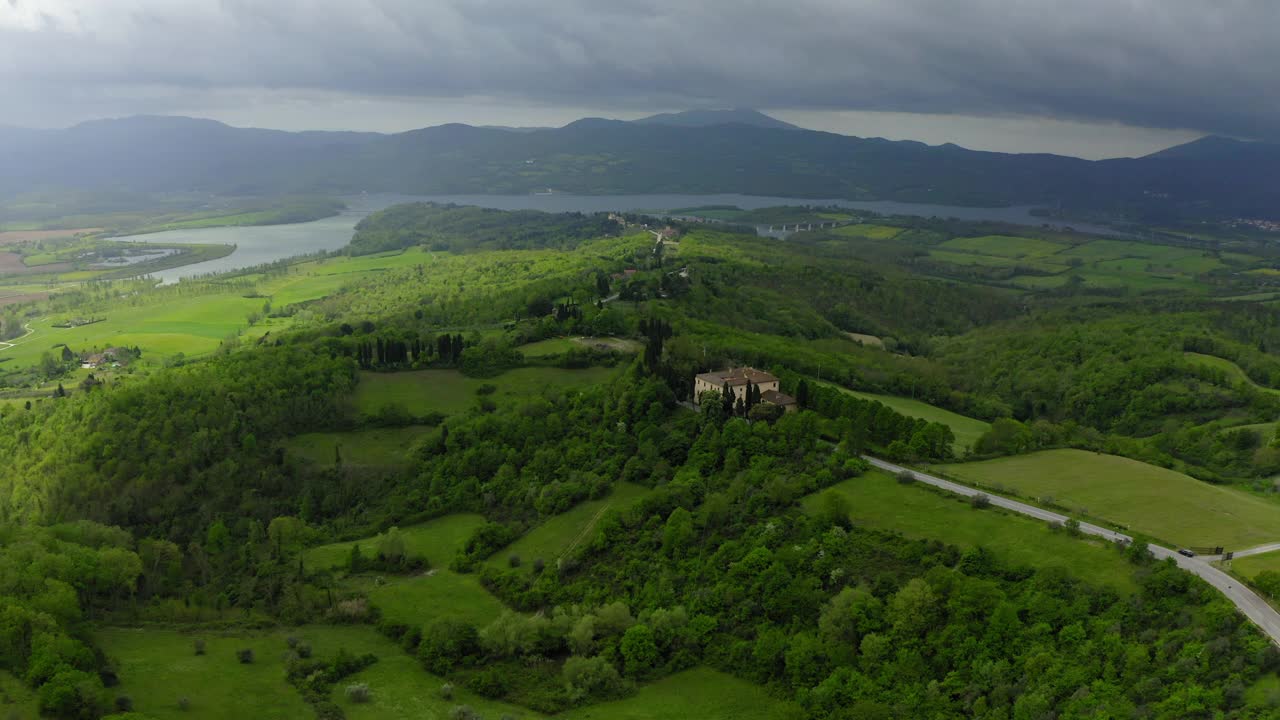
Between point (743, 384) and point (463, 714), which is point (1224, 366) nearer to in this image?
point (743, 384)

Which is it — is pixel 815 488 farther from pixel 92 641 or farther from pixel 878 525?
pixel 92 641

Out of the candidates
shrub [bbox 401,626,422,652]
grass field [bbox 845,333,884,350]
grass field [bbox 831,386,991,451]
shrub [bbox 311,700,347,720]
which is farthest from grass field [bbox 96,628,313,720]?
grass field [bbox 845,333,884,350]

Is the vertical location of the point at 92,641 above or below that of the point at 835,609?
below

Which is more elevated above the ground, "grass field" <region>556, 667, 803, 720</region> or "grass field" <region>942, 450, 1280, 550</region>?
"grass field" <region>942, 450, 1280, 550</region>

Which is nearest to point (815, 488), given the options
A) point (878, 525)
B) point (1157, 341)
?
point (878, 525)

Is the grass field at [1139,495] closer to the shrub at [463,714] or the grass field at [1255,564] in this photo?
the grass field at [1255,564]

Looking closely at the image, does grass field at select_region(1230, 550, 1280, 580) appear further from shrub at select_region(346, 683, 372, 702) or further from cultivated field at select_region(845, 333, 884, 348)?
→ cultivated field at select_region(845, 333, 884, 348)

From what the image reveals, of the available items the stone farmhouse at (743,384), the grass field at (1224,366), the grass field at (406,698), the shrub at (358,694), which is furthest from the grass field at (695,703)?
the grass field at (1224,366)

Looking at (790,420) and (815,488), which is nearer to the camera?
(815,488)
